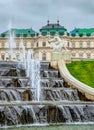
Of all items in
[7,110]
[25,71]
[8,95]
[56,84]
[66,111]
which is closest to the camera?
[7,110]

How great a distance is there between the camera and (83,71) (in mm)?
35875

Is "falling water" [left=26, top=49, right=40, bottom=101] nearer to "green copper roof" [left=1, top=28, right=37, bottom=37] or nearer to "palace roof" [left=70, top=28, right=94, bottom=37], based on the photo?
"green copper roof" [left=1, top=28, right=37, bottom=37]

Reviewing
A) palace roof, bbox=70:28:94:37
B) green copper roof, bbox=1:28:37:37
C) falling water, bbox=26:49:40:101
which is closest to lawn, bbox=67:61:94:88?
falling water, bbox=26:49:40:101

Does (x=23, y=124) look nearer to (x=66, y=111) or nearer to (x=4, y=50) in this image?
(x=66, y=111)

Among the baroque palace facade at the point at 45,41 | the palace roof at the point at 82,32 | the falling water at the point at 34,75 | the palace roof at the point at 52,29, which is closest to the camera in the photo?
the falling water at the point at 34,75

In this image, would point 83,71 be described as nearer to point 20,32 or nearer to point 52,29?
point 20,32

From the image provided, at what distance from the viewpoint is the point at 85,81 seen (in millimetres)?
32156

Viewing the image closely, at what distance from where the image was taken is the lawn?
107 ft

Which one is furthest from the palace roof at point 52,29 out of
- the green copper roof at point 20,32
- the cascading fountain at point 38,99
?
the cascading fountain at point 38,99

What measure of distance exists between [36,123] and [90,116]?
3.13 metres

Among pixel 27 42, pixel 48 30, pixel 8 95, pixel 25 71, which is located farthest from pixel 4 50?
pixel 8 95

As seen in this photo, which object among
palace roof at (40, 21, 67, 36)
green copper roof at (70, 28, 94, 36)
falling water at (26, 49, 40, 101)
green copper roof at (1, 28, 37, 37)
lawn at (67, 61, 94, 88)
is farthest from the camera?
palace roof at (40, 21, 67, 36)

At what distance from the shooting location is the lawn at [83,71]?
107ft

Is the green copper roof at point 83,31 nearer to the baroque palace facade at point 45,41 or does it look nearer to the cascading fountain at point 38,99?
the baroque palace facade at point 45,41
